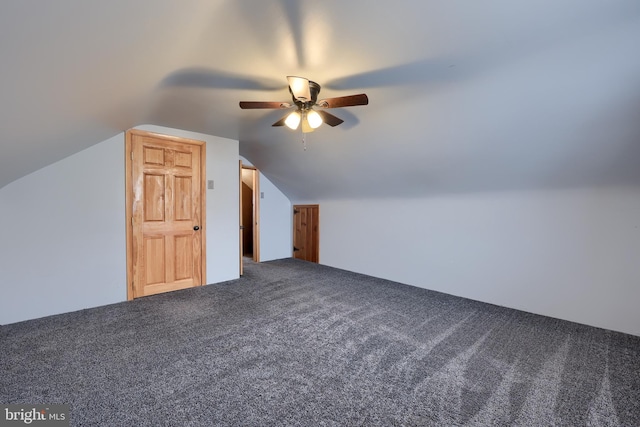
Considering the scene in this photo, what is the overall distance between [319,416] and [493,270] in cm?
284

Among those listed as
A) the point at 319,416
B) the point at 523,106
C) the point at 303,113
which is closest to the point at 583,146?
the point at 523,106

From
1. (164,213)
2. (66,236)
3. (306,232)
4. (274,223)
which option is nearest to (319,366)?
(164,213)

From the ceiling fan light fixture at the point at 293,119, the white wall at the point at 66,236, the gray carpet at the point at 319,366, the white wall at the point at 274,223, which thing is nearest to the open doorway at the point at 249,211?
the white wall at the point at 274,223

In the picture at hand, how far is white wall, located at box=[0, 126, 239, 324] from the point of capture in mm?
2566

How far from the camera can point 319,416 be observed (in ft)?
4.77

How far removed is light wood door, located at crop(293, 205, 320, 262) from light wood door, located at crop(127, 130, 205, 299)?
2.38 meters

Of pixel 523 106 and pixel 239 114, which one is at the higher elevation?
pixel 239 114

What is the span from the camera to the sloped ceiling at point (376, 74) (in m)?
1.35

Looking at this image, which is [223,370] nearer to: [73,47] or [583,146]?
[73,47]

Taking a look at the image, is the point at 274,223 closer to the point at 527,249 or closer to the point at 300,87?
the point at 300,87

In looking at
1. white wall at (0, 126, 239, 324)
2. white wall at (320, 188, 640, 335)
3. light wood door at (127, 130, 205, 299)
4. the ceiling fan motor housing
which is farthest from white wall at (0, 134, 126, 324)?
white wall at (320, 188, 640, 335)

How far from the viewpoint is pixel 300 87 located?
1.94 meters

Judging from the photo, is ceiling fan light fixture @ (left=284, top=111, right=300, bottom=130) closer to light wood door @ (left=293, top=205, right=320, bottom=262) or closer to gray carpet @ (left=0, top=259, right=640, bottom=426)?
gray carpet @ (left=0, top=259, right=640, bottom=426)

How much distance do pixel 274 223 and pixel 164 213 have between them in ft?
8.30
